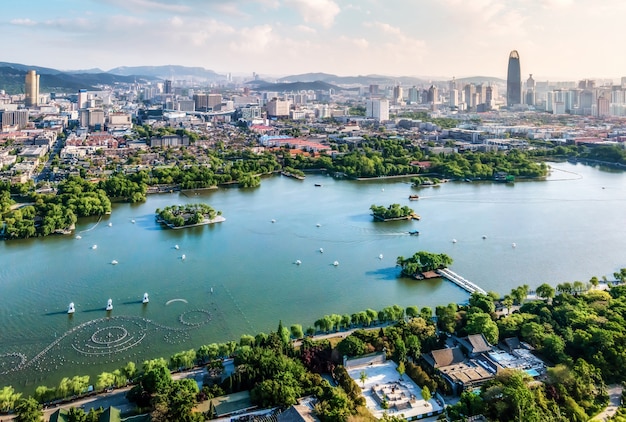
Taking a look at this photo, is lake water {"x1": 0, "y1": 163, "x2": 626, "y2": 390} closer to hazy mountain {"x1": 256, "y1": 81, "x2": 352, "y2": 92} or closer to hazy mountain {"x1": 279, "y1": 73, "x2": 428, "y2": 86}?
hazy mountain {"x1": 256, "y1": 81, "x2": 352, "y2": 92}

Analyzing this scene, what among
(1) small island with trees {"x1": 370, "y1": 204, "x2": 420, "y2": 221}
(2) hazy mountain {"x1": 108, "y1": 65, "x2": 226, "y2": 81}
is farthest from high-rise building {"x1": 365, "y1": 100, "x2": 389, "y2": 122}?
(2) hazy mountain {"x1": 108, "y1": 65, "x2": 226, "y2": 81}

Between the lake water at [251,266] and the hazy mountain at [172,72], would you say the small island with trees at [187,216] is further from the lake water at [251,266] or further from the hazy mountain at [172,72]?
the hazy mountain at [172,72]

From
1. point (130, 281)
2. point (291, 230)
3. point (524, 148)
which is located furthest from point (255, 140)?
point (130, 281)

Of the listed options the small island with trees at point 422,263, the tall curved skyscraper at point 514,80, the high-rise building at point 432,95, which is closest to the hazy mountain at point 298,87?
the high-rise building at point 432,95

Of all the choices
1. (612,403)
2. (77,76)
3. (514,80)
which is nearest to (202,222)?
(612,403)

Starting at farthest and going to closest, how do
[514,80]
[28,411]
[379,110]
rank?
[514,80], [379,110], [28,411]

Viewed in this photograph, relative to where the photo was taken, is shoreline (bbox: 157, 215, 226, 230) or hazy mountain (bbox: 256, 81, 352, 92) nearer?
shoreline (bbox: 157, 215, 226, 230)

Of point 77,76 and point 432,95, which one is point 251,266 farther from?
point 77,76
